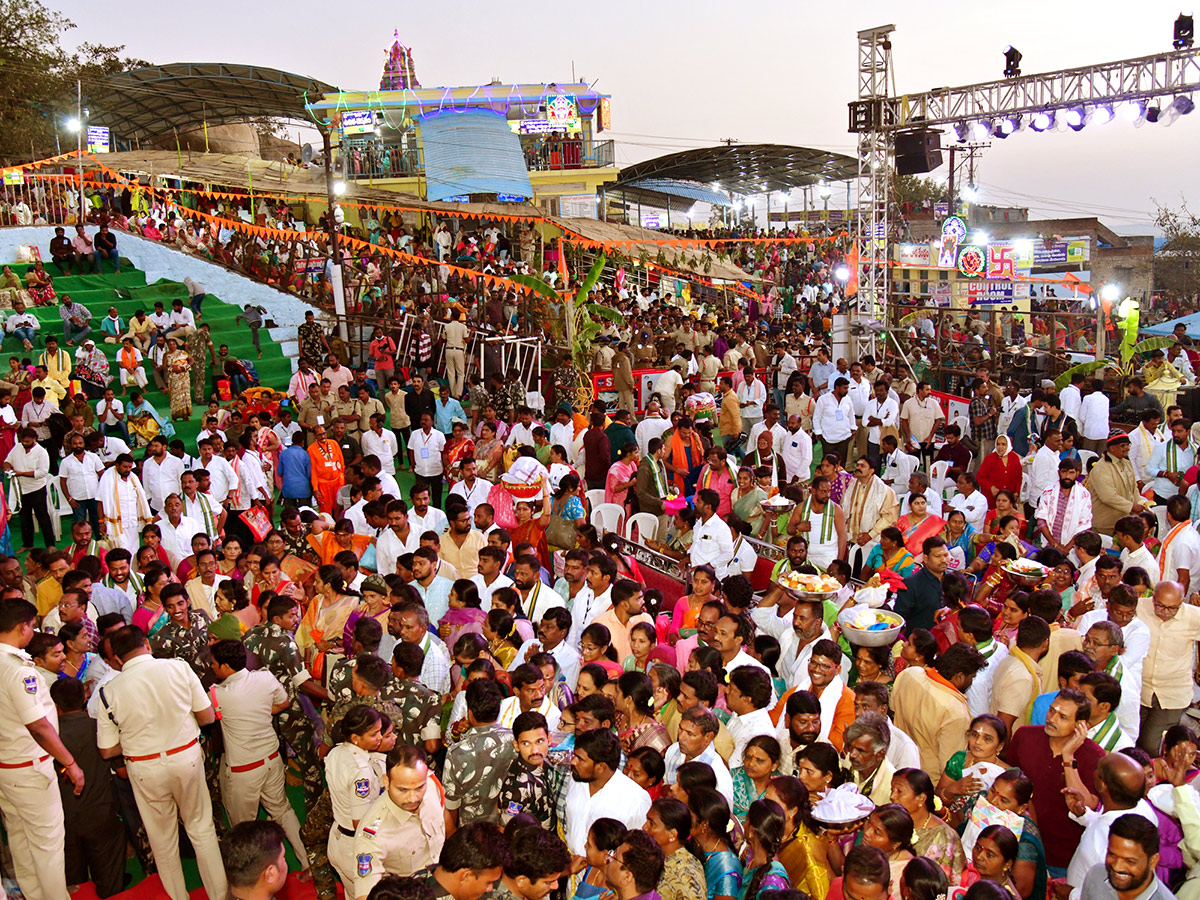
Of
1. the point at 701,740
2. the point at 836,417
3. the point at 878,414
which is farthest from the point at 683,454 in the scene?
the point at 701,740

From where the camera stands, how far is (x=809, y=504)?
317 inches

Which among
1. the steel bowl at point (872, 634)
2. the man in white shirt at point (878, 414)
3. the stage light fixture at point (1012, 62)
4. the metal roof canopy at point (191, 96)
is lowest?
the steel bowl at point (872, 634)

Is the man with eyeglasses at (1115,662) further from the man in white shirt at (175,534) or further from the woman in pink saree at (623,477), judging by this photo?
the man in white shirt at (175,534)

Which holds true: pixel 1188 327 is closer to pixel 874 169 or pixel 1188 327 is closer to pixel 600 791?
pixel 874 169

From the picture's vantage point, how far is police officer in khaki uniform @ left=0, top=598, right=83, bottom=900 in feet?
15.4

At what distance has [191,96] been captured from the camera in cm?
3078

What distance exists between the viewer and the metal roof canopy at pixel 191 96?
2898 centimetres

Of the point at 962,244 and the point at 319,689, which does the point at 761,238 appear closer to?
the point at 962,244

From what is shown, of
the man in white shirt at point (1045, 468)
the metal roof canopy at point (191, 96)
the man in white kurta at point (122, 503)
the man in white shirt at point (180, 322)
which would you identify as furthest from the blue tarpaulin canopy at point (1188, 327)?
the metal roof canopy at point (191, 96)

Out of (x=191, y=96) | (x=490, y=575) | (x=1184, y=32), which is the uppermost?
(x=191, y=96)

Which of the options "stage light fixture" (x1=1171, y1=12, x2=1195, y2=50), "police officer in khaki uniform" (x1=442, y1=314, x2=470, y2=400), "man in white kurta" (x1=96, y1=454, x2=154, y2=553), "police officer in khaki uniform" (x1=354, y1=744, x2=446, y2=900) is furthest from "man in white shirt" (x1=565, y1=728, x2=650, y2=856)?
"stage light fixture" (x1=1171, y1=12, x2=1195, y2=50)

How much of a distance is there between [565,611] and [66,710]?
2575mm

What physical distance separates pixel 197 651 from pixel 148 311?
499 inches

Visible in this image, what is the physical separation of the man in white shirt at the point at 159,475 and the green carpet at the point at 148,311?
4.20 m
